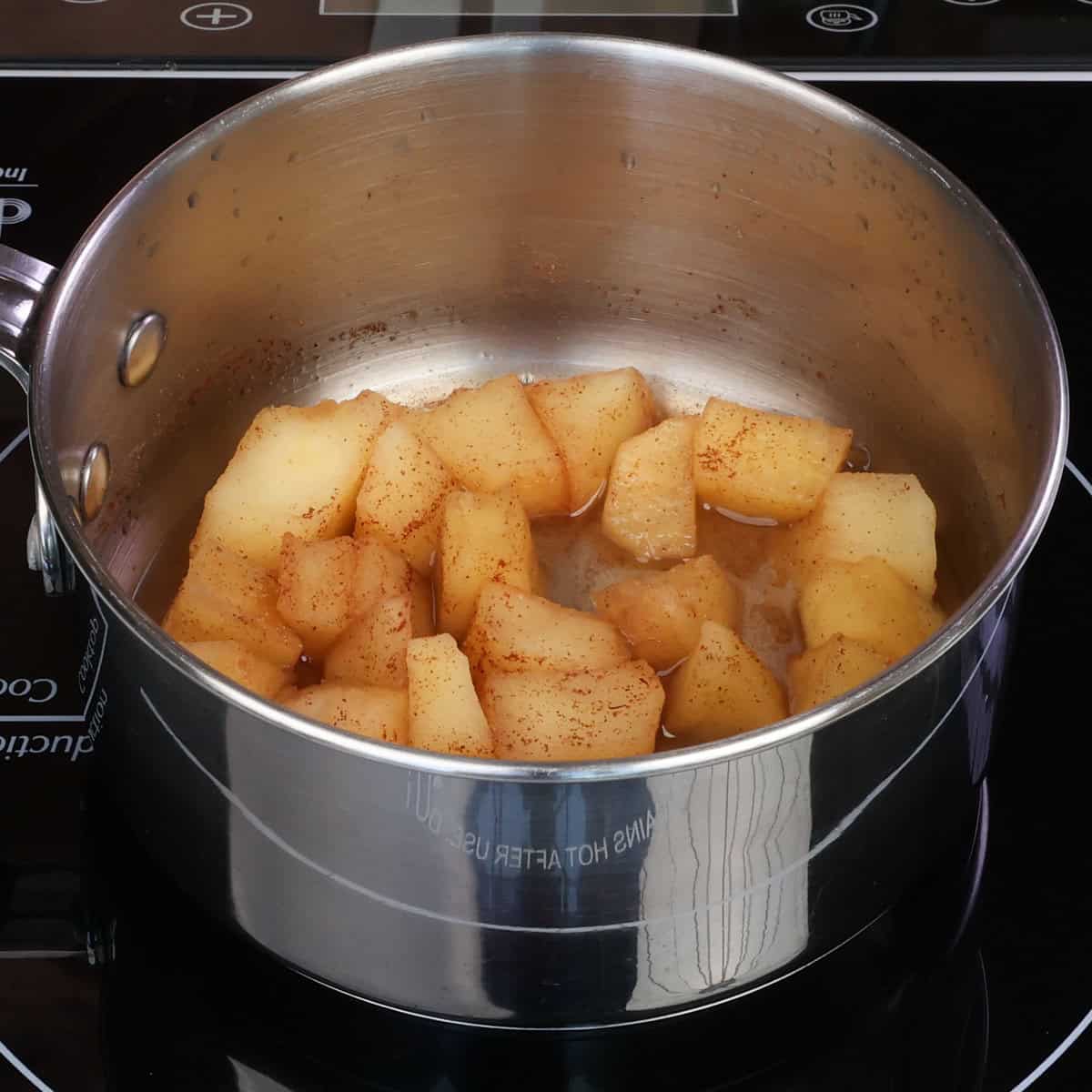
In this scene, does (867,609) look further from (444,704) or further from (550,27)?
(550,27)

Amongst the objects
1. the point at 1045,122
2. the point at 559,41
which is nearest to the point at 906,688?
the point at 559,41

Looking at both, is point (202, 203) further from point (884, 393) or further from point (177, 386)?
point (884, 393)

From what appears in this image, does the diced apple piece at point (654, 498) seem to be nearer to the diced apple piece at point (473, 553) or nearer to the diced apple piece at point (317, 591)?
the diced apple piece at point (473, 553)

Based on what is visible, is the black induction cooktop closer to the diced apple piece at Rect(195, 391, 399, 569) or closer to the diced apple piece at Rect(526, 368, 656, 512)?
the diced apple piece at Rect(195, 391, 399, 569)

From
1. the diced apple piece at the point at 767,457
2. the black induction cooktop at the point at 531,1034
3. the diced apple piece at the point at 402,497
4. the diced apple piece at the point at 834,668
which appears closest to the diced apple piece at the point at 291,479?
the diced apple piece at the point at 402,497

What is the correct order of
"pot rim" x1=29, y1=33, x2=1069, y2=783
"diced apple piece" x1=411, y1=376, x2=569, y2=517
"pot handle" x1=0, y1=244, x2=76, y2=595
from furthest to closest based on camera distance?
"diced apple piece" x1=411, y1=376, x2=569, y2=517 < "pot handle" x1=0, y1=244, x2=76, y2=595 < "pot rim" x1=29, y1=33, x2=1069, y2=783

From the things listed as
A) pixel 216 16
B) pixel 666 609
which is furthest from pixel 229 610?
pixel 216 16

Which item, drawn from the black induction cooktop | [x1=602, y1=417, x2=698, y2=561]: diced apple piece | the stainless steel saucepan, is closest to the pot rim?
the stainless steel saucepan
